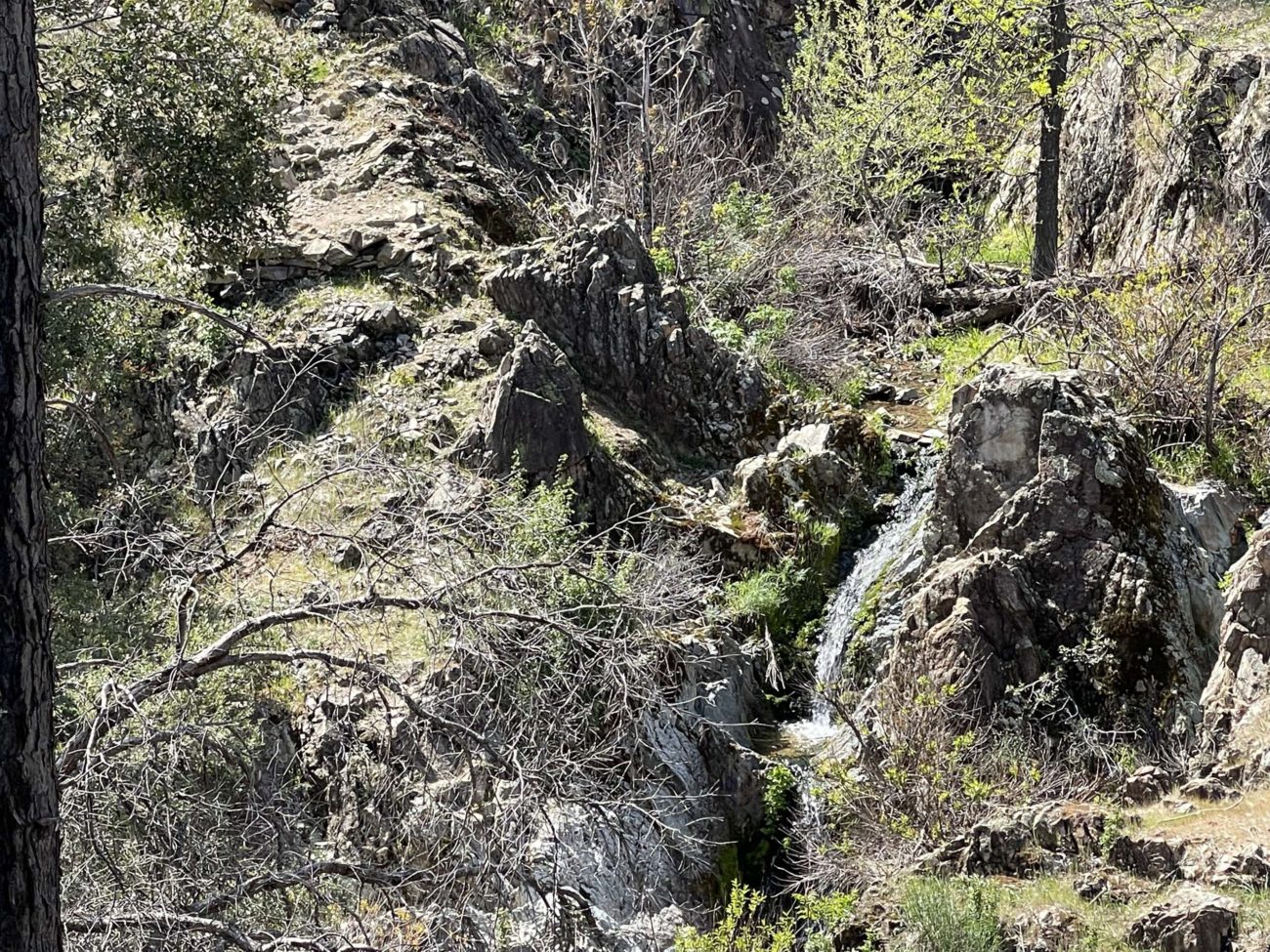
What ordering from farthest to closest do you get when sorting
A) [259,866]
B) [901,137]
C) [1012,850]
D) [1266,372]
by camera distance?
[901,137], [1266,372], [1012,850], [259,866]

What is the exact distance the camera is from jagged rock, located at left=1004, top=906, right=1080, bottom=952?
783cm

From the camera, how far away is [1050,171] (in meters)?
15.1

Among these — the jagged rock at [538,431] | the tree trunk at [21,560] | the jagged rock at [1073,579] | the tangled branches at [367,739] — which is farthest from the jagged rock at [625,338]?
the tree trunk at [21,560]

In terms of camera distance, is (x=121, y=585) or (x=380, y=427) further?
(x=380, y=427)

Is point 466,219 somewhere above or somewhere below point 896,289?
above

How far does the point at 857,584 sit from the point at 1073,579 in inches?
91.5

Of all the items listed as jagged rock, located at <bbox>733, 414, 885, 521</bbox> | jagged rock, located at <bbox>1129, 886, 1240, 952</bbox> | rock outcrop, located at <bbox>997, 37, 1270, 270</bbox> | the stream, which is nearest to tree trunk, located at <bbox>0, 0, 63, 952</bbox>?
jagged rock, located at <bbox>1129, 886, 1240, 952</bbox>

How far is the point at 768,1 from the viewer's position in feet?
77.4

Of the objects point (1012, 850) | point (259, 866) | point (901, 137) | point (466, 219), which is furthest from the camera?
point (901, 137)

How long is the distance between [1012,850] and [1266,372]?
5220 mm

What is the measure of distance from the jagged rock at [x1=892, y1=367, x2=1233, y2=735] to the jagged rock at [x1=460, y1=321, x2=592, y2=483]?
3.10 m

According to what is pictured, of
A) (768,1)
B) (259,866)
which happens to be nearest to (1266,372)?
(259,866)

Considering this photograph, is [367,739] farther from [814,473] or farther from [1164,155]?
[1164,155]

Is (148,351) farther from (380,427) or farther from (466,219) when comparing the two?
(466,219)
